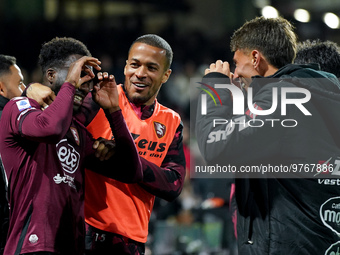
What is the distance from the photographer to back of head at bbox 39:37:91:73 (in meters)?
3.40

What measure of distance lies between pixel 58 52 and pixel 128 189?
98cm

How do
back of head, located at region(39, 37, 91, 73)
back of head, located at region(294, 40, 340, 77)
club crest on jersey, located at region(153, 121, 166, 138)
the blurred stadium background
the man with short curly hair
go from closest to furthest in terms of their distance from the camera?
the man with short curly hair
back of head, located at region(39, 37, 91, 73)
club crest on jersey, located at region(153, 121, 166, 138)
back of head, located at region(294, 40, 340, 77)
the blurred stadium background

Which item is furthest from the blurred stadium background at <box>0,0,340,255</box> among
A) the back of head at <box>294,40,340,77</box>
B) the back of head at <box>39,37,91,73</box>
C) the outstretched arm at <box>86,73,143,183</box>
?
the back of head at <box>39,37,91,73</box>

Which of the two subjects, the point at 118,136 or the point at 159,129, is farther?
the point at 159,129

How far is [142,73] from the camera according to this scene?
364 cm

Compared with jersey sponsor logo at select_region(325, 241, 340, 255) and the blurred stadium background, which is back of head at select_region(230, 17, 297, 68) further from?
the blurred stadium background

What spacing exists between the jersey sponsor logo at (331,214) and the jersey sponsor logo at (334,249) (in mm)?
73

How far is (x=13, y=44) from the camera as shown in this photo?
43.8ft

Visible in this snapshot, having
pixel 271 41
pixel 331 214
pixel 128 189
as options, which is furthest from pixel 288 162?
pixel 128 189

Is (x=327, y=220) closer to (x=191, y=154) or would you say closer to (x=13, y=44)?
(x=191, y=154)

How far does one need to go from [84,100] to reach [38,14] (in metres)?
11.7

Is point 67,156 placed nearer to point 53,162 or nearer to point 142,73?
point 53,162

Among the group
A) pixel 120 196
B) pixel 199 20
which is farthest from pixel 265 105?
pixel 199 20

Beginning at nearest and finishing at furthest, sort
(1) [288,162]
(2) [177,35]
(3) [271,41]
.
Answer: (1) [288,162], (3) [271,41], (2) [177,35]
